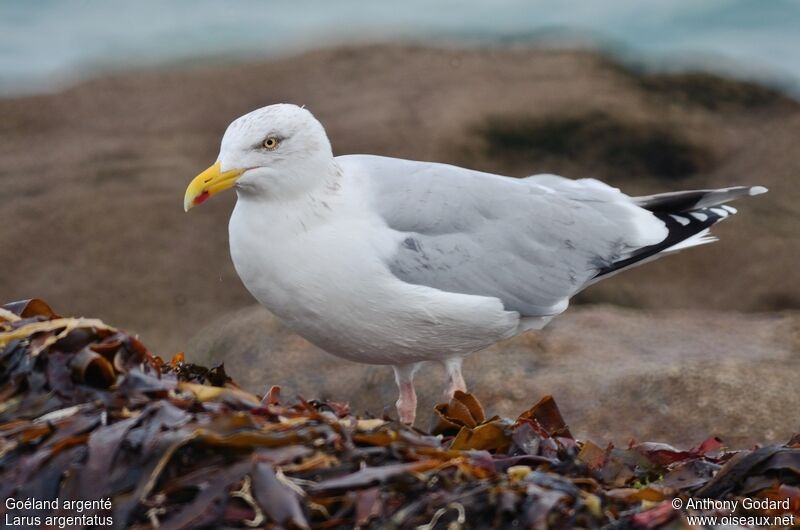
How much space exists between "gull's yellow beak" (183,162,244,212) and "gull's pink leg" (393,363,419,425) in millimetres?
1285

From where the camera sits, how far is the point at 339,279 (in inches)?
190

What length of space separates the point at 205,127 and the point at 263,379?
183 inches

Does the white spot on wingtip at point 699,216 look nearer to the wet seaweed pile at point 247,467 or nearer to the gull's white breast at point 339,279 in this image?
the gull's white breast at point 339,279

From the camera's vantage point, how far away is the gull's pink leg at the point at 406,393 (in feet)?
18.0

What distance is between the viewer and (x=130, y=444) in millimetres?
3262

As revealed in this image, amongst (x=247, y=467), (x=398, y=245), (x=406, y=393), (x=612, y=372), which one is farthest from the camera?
(x=612, y=372)

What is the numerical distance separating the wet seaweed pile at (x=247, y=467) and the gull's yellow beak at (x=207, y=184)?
0.98 metres

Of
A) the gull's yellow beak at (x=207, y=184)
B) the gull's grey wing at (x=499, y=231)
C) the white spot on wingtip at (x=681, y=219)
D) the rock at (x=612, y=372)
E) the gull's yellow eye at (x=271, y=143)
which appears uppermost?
the gull's yellow eye at (x=271, y=143)

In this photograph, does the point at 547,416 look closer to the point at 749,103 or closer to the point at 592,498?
the point at 592,498

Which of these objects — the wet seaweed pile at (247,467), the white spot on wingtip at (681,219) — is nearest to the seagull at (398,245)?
the white spot on wingtip at (681,219)

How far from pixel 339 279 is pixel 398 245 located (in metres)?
0.35

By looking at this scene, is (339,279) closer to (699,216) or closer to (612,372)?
(612,372)

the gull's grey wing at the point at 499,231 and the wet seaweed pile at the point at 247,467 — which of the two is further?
the gull's grey wing at the point at 499,231

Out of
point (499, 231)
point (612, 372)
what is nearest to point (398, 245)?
point (499, 231)
